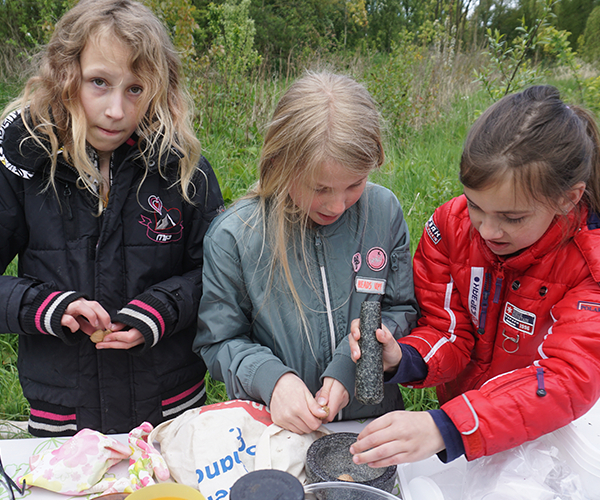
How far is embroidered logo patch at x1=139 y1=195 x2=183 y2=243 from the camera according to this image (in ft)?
5.77

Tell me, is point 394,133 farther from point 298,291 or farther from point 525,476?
point 525,476

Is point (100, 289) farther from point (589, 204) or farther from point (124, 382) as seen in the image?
point (589, 204)

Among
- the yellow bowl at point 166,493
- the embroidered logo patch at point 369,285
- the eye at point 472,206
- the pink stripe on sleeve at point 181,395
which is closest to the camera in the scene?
the yellow bowl at point 166,493

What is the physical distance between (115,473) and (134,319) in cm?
49

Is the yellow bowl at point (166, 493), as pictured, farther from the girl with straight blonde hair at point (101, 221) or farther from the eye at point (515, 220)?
the eye at point (515, 220)

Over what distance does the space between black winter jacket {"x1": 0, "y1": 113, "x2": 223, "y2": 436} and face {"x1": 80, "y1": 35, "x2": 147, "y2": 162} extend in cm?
Answer: 10

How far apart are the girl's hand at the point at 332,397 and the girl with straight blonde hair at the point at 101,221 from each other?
56 cm

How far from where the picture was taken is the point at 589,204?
4.75 ft

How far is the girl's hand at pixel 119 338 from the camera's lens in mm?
1592

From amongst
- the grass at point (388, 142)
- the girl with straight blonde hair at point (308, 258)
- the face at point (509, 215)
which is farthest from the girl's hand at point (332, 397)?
the grass at point (388, 142)

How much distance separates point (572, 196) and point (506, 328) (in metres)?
0.46

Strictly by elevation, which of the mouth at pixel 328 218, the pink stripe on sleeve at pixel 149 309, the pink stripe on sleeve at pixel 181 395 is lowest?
the pink stripe on sleeve at pixel 181 395

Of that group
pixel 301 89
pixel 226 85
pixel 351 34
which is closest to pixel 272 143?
pixel 301 89

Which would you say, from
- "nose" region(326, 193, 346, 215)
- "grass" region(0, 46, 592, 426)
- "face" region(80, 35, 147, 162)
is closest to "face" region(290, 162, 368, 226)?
"nose" region(326, 193, 346, 215)
